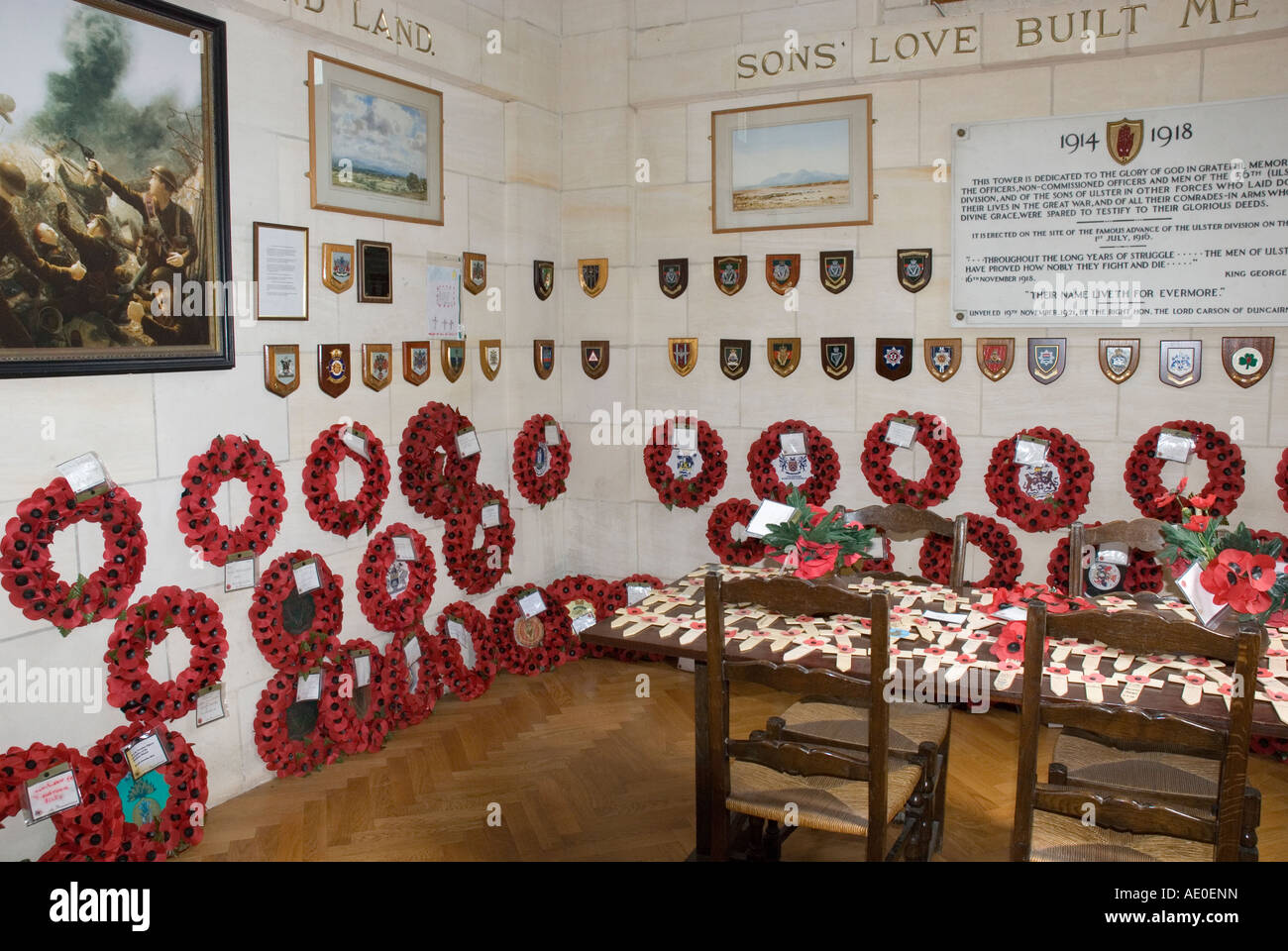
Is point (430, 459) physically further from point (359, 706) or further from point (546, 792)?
point (546, 792)

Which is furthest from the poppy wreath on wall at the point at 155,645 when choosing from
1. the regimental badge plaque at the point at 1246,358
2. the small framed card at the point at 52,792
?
the regimental badge plaque at the point at 1246,358

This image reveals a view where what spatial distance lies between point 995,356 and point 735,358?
3.96 ft

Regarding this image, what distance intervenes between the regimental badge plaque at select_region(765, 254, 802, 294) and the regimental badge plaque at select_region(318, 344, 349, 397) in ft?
6.58

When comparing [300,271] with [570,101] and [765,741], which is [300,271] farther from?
[765,741]

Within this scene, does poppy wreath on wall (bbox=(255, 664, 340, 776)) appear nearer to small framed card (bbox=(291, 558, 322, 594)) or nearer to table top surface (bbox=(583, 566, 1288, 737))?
small framed card (bbox=(291, 558, 322, 594))

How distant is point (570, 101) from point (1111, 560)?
3393mm

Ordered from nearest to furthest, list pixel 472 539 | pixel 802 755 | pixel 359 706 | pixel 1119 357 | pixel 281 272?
pixel 802 755 < pixel 281 272 < pixel 359 706 < pixel 1119 357 < pixel 472 539

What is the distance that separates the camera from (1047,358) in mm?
4555

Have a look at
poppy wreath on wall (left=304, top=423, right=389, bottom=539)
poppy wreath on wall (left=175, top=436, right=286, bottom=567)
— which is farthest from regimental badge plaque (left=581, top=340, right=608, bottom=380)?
poppy wreath on wall (left=175, top=436, right=286, bottom=567)

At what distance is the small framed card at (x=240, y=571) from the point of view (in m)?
3.75

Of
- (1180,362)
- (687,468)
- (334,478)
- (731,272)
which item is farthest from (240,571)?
(1180,362)

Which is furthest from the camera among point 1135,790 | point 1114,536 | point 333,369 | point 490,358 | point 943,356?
point 490,358

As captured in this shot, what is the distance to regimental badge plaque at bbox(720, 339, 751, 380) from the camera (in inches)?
203

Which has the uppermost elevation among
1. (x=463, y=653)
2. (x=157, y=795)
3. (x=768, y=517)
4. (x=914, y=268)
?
(x=914, y=268)
